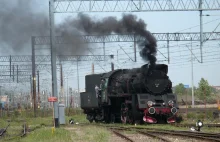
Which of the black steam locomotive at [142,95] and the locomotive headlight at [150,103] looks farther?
the black steam locomotive at [142,95]

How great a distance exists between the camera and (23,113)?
4928 centimetres

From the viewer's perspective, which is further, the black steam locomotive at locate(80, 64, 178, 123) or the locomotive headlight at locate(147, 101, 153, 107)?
the black steam locomotive at locate(80, 64, 178, 123)

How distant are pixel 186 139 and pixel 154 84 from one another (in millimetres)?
9083

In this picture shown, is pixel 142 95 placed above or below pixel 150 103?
above

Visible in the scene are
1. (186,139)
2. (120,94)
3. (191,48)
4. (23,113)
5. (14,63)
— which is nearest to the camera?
(186,139)

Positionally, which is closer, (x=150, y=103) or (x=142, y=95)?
(x=150, y=103)

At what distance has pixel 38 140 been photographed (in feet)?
55.3

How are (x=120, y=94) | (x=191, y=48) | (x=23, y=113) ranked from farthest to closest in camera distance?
(x=191, y=48)
(x=23, y=113)
(x=120, y=94)

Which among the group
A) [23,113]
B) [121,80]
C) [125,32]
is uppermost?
[125,32]

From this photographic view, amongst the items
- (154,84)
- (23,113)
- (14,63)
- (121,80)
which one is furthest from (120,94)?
(14,63)

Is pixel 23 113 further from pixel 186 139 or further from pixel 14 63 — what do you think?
pixel 186 139

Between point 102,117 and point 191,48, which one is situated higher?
point 191,48

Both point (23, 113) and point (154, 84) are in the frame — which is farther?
point (23, 113)

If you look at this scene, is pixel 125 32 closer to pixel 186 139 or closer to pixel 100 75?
pixel 100 75
